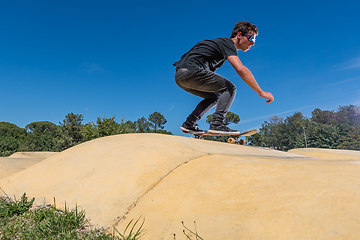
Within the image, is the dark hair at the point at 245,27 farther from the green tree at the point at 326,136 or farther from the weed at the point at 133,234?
the green tree at the point at 326,136

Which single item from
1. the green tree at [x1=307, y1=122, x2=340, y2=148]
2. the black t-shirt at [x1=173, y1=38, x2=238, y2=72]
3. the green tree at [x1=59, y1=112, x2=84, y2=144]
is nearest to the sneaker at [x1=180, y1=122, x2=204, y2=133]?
the black t-shirt at [x1=173, y1=38, x2=238, y2=72]

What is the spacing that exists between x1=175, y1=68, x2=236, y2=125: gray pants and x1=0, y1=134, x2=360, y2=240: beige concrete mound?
4.55ft

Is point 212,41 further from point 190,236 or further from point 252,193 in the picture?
point 190,236

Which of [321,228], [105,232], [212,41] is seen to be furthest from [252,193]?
[212,41]

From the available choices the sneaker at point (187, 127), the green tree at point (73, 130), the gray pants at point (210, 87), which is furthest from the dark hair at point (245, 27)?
the green tree at point (73, 130)

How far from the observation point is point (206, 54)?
13.3 feet

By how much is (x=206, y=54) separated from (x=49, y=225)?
11.4ft

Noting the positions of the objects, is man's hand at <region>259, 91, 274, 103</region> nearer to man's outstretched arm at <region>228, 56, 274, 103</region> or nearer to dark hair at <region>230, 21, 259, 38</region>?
man's outstretched arm at <region>228, 56, 274, 103</region>

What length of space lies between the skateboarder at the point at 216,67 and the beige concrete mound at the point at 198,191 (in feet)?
4.59

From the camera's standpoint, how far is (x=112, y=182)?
2.41 metres

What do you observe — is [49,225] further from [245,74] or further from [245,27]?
[245,27]

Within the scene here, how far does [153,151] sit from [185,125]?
2.03 metres

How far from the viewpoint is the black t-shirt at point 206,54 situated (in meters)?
3.84

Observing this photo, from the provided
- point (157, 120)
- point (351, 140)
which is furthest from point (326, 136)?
point (157, 120)
